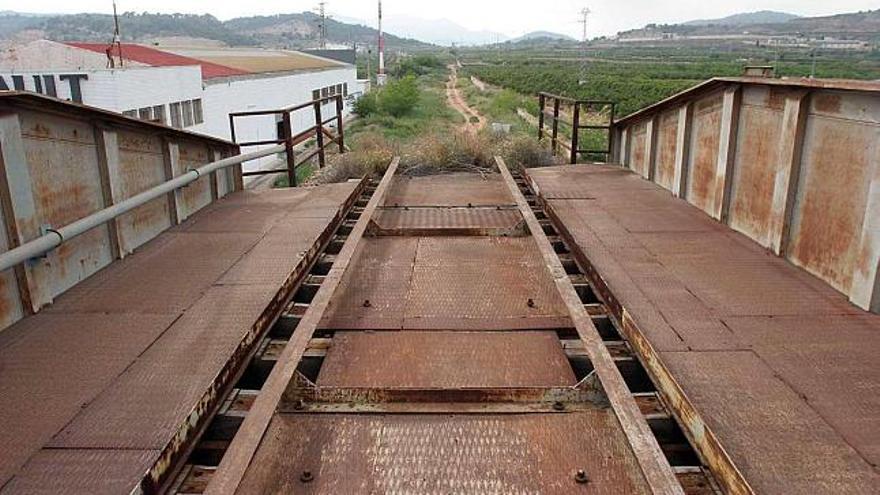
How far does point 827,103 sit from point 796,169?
531mm

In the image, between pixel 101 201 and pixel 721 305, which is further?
pixel 101 201

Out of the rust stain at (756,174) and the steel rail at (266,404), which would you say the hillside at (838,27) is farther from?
the steel rail at (266,404)

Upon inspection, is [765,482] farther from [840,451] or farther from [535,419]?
[535,419]

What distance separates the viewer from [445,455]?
117 inches

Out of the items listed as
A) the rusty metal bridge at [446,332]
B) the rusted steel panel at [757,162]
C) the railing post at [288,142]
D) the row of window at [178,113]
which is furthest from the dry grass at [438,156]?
the row of window at [178,113]

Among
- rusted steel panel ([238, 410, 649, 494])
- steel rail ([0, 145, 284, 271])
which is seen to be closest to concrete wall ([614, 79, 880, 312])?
rusted steel panel ([238, 410, 649, 494])

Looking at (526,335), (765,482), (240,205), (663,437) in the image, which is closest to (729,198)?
(526,335)

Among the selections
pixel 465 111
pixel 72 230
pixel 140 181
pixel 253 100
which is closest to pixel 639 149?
pixel 140 181

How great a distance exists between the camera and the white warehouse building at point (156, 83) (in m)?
19.9

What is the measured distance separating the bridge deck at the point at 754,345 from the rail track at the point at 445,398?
0.21 m

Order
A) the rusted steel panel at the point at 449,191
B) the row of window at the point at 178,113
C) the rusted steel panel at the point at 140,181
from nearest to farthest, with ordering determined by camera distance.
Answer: the rusted steel panel at the point at 140,181 → the rusted steel panel at the point at 449,191 → the row of window at the point at 178,113

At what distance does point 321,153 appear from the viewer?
10.4 meters

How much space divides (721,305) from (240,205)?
196 inches

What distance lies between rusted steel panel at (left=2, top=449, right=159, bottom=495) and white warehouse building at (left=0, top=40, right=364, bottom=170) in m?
18.4
